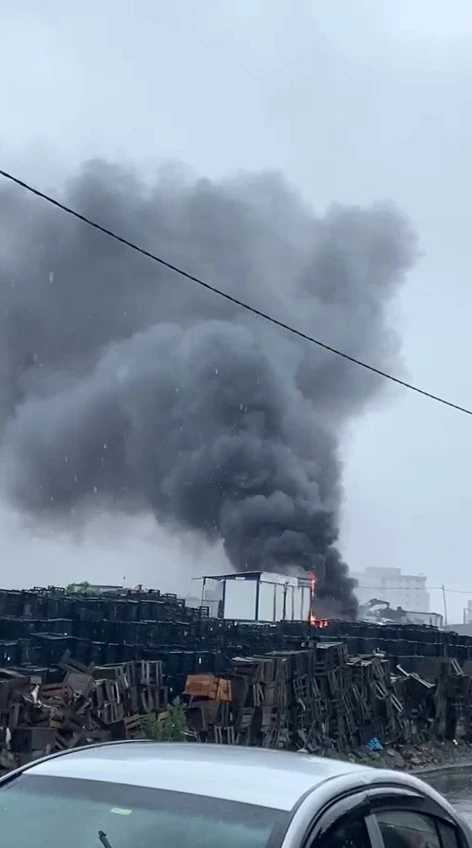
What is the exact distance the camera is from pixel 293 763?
2795 millimetres

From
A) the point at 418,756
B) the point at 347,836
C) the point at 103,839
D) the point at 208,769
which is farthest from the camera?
the point at 418,756

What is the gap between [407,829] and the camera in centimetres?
272

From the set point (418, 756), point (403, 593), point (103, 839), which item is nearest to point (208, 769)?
point (103, 839)

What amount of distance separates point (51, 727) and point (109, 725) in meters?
0.95

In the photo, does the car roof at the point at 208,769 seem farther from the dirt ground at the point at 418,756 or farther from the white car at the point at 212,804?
the dirt ground at the point at 418,756

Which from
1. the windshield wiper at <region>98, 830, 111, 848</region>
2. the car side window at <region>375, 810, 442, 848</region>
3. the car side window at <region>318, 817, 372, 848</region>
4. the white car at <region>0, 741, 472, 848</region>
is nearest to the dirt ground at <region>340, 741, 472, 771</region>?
the car side window at <region>375, 810, 442, 848</region>

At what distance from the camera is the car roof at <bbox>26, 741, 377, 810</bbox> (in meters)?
2.44

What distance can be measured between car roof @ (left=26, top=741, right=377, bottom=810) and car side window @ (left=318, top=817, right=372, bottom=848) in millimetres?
109

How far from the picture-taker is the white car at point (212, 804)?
7.64ft

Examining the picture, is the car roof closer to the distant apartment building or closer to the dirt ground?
the dirt ground

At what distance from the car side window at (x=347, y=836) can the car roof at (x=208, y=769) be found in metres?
0.11

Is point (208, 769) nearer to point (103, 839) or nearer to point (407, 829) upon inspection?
point (103, 839)

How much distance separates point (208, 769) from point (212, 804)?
0.70ft

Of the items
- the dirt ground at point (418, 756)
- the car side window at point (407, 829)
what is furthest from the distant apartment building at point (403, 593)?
the car side window at point (407, 829)
